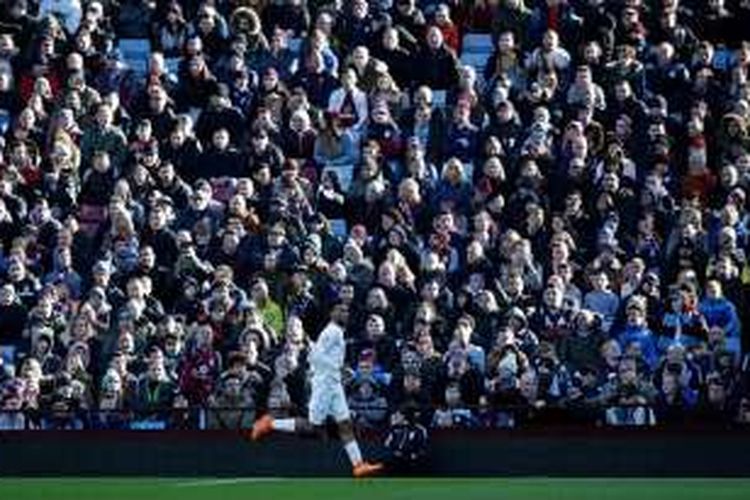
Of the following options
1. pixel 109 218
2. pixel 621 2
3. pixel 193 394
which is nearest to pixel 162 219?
pixel 109 218

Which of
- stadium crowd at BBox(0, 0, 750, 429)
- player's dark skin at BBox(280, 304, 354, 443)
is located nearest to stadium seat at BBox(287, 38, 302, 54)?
stadium crowd at BBox(0, 0, 750, 429)

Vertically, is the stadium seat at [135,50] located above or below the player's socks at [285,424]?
above

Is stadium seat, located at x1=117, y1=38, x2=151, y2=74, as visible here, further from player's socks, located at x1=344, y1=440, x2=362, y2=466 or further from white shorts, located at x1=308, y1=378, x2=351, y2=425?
player's socks, located at x1=344, y1=440, x2=362, y2=466

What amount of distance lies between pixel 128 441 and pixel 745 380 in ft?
21.6

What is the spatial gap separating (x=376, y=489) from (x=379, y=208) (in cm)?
614

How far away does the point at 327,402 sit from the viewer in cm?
2462

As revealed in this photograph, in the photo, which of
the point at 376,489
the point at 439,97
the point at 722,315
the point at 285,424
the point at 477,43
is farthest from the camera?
the point at 477,43

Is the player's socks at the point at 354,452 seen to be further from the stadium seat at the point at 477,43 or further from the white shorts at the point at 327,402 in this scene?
the stadium seat at the point at 477,43

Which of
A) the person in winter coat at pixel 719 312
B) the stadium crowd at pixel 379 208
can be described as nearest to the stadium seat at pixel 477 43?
the stadium crowd at pixel 379 208

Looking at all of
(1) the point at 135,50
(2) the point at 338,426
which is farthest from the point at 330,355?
(1) the point at 135,50

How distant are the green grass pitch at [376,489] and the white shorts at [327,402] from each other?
26.2 inches

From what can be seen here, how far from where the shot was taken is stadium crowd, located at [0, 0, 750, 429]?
26.1 m

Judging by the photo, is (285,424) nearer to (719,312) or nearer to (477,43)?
(719,312)

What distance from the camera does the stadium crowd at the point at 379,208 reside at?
26.1 meters
